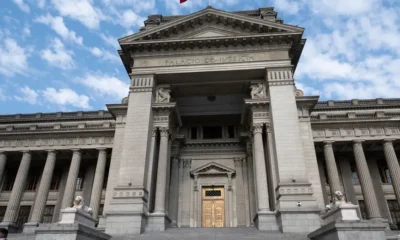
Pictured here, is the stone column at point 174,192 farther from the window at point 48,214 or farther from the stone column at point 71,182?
the window at point 48,214

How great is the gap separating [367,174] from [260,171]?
12406 mm

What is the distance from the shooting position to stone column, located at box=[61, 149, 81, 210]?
27639 millimetres

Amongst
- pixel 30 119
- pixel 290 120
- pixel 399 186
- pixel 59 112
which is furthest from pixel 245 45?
pixel 30 119

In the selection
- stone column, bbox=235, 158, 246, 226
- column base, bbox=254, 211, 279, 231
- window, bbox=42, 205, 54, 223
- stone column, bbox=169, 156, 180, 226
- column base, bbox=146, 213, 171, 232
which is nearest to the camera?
column base, bbox=254, 211, 279, 231

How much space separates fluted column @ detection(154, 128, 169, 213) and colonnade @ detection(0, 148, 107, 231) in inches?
353

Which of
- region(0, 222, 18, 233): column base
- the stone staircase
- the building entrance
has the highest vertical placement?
the building entrance

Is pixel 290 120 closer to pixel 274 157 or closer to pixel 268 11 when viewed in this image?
pixel 274 157

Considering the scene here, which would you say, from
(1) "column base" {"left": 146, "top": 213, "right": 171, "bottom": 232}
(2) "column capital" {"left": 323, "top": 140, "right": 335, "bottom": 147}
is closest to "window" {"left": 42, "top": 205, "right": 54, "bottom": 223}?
(1) "column base" {"left": 146, "top": 213, "right": 171, "bottom": 232}

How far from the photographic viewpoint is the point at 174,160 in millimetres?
26953

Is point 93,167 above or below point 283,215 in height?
above

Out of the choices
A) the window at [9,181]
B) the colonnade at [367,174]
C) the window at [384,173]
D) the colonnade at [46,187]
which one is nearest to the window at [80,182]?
the colonnade at [46,187]

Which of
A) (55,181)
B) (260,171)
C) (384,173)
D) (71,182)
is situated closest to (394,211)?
(384,173)

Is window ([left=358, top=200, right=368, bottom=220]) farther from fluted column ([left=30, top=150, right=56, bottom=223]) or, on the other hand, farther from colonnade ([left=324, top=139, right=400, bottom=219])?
Answer: fluted column ([left=30, top=150, right=56, bottom=223])

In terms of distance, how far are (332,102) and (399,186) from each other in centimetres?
1197
